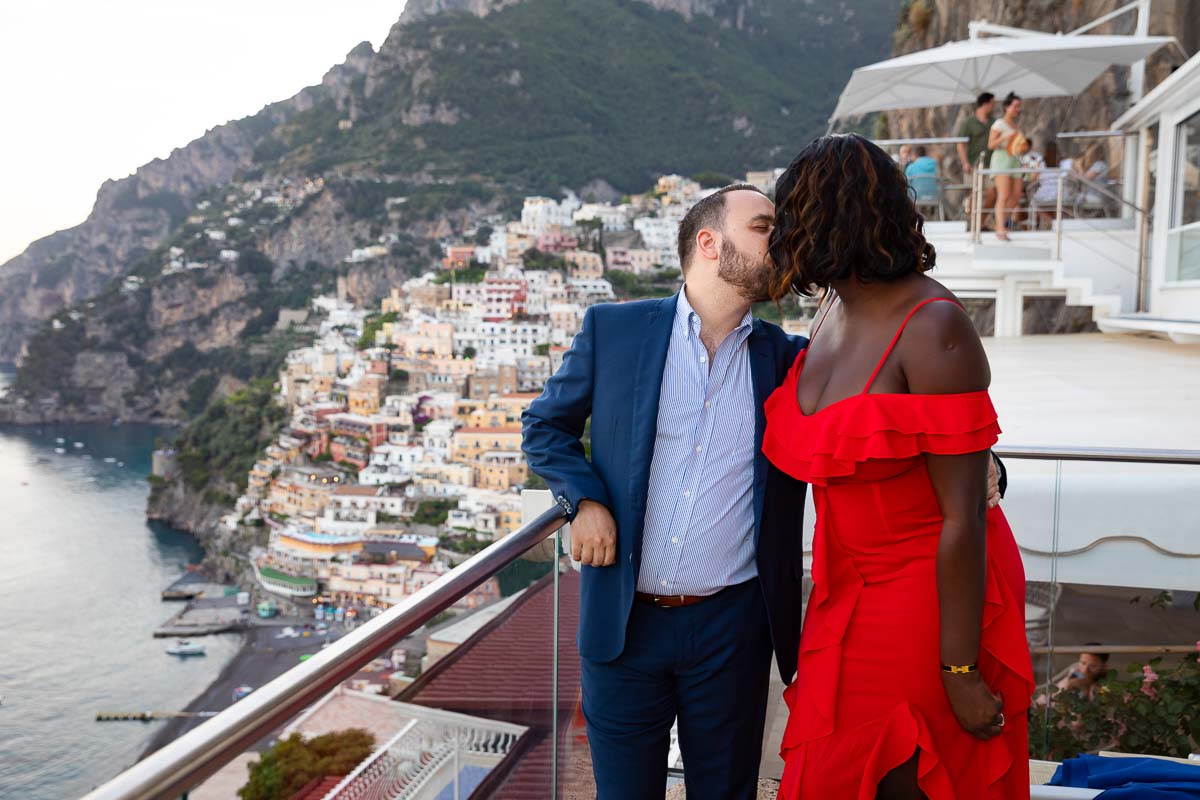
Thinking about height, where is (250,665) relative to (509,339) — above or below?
below

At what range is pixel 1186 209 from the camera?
627 centimetres

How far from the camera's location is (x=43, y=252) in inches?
4274

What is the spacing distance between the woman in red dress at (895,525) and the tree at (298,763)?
0.57 metres

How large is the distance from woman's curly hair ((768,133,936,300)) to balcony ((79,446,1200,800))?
0.56m

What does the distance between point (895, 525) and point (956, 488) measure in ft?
0.28

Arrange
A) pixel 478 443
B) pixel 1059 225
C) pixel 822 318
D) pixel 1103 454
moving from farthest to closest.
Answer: pixel 478 443 → pixel 1059 225 → pixel 1103 454 → pixel 822 318

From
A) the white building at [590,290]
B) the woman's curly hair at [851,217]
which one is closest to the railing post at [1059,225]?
the woman's curly hair at [851,217]

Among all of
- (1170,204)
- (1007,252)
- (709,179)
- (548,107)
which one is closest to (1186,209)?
(1170,204)

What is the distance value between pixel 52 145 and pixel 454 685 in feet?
310

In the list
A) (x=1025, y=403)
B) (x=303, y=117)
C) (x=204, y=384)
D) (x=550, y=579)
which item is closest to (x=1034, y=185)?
(x=1025, y=403)

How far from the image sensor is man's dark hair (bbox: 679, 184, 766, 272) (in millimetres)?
1382

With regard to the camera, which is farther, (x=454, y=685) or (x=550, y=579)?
(x=550, y=579)

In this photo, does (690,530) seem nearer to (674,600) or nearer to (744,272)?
(674,600)

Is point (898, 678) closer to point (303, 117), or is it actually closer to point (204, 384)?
point (204, 384)
